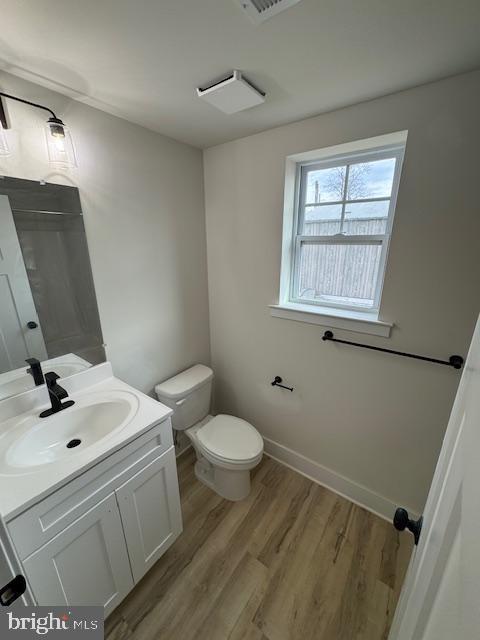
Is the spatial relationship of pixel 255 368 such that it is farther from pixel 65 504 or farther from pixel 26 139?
pixel 26 139

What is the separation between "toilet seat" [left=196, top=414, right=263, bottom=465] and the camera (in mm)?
1578

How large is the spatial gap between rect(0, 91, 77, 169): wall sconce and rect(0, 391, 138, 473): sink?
1.11m

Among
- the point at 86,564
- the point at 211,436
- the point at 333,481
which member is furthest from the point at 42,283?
the point at 333,481

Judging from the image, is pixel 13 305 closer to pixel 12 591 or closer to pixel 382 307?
pixel 12 591

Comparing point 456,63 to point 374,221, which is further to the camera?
point 374,221

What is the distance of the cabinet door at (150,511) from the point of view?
3.70ft

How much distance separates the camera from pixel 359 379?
1521 millimetres

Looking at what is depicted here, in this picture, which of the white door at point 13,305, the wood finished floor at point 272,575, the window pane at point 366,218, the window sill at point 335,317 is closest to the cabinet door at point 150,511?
the wood finished floor at point 272,575

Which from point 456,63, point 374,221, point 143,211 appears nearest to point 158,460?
point 143,211

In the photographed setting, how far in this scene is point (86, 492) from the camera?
97 centimetres

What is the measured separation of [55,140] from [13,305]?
751 mm

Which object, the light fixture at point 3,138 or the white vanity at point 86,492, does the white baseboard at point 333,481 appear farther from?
the light fixture at point 3,138

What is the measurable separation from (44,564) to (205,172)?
7.04ft

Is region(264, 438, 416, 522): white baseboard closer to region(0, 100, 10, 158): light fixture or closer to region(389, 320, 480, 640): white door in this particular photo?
region(389, 320, 480, 640): white door
